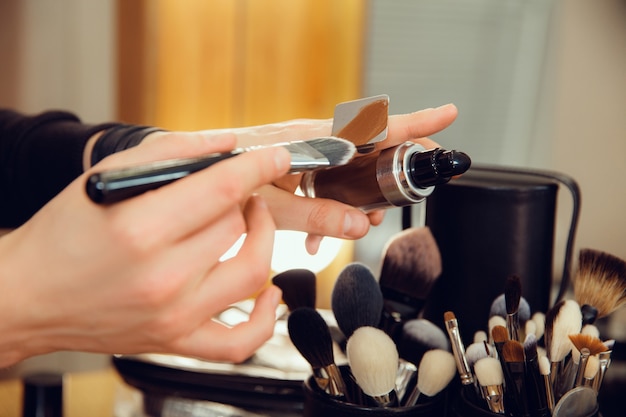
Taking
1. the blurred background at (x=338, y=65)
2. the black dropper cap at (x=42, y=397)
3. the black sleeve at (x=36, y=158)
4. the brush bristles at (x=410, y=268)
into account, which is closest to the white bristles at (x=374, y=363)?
the brush bristles at (x=410, y=268)

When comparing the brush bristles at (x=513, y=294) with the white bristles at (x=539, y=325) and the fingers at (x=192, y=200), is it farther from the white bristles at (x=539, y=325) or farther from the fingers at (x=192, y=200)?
the fingers at (x=192, y=200)

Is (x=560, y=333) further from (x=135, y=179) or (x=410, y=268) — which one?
(x=135, y=179)

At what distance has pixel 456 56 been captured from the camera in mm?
2037

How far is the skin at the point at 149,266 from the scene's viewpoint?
1.16 ft

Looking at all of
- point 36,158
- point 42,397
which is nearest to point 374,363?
point 42,397

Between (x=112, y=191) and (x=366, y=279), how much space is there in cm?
26

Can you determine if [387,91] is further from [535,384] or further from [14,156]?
[535,384]

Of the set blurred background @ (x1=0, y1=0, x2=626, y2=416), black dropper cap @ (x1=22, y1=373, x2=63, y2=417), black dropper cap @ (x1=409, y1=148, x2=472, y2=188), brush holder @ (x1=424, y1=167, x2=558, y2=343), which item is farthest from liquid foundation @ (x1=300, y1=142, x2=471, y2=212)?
blurred background @ (x1=0, y1=0, x2=626, y2=416)

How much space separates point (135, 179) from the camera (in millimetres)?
346

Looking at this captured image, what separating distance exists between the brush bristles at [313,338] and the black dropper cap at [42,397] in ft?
0.82

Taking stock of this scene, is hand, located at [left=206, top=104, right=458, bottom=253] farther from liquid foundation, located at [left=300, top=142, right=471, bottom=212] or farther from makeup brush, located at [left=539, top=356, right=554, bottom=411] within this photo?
makeup brush, located at [left=539, top=356, right=554, bottom=411]

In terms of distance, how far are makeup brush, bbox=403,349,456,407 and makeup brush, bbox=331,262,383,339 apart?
0.17 feet

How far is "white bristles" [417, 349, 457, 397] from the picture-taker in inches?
20.0

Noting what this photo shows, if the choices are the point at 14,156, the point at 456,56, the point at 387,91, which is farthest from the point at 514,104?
the point at 14,156
